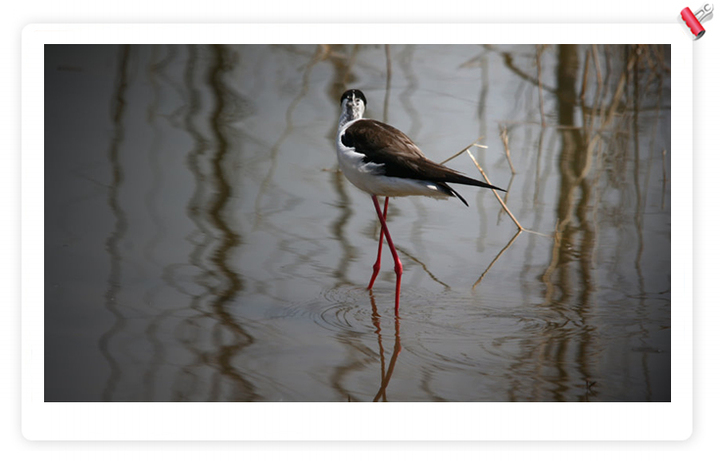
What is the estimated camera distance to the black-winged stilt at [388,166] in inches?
139

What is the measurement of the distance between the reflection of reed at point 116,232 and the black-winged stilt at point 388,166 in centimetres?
121

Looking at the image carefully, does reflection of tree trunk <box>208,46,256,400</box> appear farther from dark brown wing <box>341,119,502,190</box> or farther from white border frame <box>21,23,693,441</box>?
dark brown wing <box>341,119,502,190</box>

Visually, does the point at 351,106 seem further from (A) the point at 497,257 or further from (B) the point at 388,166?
(A) the point at 497,257

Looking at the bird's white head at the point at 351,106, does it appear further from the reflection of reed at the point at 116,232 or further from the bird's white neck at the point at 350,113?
the reflection of reed at the point at 116,232

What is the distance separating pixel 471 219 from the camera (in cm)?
495

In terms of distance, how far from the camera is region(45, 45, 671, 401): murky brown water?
10.3 ft

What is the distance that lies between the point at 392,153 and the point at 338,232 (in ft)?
3.42

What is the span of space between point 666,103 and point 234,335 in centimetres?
383

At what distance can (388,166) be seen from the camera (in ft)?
12.0

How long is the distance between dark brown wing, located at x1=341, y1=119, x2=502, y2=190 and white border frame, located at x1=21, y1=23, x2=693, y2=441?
0.64 metres
